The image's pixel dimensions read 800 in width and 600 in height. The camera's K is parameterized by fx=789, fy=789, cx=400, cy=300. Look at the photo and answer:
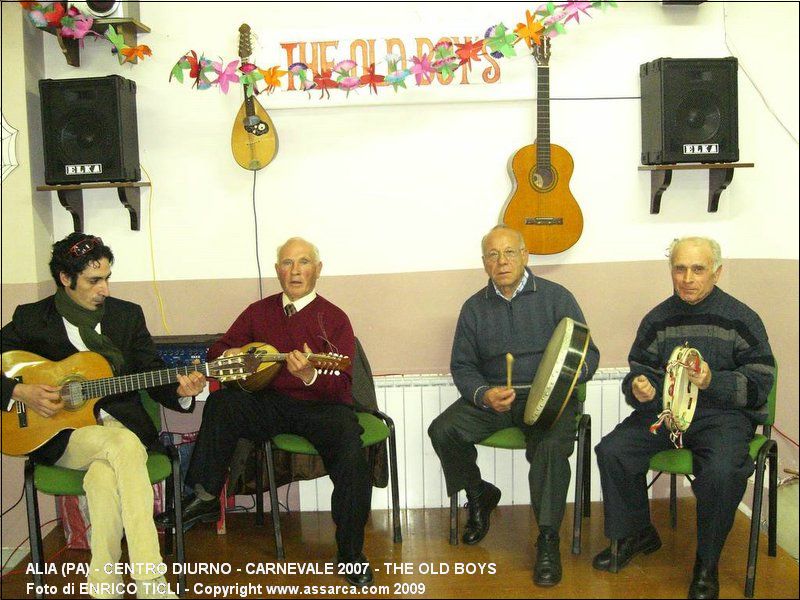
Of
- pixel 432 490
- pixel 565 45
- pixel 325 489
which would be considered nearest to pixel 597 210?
pixel 565 45

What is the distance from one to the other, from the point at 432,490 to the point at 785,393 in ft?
5.58

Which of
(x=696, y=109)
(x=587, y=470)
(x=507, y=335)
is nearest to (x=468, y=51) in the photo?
(x=696, y=109)

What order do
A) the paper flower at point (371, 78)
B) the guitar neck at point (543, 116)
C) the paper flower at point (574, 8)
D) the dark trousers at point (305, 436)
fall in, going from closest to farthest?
the dark trousers at point (305, 436) < the paper flower at point (574, 8) < the paper flower at point (371, 78) < the guitar neck at point (543, 116)

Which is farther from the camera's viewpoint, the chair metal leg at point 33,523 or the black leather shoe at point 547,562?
the black leather shoe at point 547,562

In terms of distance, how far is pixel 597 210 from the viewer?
12.8ft

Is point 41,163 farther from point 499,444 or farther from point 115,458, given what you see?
point 499,444

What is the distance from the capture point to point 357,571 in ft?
9.96

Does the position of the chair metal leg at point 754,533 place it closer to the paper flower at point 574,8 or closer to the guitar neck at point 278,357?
the guitar neck at point 278,357

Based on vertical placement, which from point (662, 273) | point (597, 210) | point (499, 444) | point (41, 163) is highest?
point (41, 163)

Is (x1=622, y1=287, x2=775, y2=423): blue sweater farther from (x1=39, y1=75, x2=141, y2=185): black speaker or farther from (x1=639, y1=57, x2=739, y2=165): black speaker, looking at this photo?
(x1=39, y1=75, x2=141, y2=185): black speaker

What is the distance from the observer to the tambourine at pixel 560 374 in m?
2.96

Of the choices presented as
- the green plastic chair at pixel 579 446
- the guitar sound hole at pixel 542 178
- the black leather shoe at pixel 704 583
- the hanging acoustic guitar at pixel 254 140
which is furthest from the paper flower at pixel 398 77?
the black leather shoe at pixel 704 583

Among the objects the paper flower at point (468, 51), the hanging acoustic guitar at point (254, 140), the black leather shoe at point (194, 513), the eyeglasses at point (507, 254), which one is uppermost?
the paper flower at point (468, 51)

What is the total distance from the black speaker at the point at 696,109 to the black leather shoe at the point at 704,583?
5.90ft
